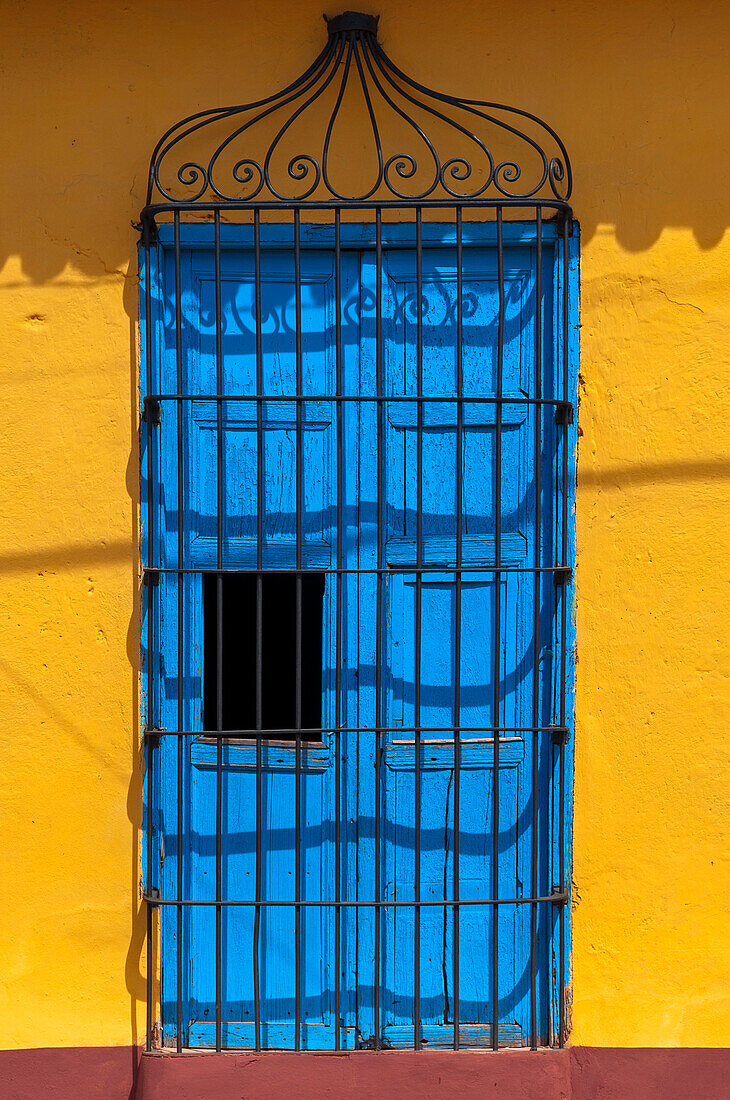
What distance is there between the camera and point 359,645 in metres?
2.73

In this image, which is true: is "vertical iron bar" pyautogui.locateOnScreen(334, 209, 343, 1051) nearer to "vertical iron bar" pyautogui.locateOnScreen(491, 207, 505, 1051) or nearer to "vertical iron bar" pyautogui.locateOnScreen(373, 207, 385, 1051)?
"vertical iron bar" pyautogui.locateOnScreen(373, 207, 385, 1051)

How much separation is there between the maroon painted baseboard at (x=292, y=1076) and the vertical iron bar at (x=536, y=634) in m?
0.11

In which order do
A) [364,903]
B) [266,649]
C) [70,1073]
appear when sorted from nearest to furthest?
[364,903], [70,1073], [266,649]

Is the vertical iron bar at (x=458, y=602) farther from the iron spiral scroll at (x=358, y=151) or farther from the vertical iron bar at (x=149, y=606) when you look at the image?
the vertical iron bar at (x=149, y=606)

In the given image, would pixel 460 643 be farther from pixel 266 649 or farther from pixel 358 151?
pixel 358 151

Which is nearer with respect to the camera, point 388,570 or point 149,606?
point 388,570

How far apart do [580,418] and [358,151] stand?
95 centimetres

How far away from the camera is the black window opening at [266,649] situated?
2.75 meters

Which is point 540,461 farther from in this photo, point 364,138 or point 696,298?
point 364,138

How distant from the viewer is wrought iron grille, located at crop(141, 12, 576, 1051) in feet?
8.82

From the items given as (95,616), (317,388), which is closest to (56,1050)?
(95,616)

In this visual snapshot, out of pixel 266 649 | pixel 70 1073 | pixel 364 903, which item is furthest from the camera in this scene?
pixel 266 649

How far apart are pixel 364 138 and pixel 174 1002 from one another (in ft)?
7.94

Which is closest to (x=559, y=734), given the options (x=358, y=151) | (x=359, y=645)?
(x=359, y=645)
